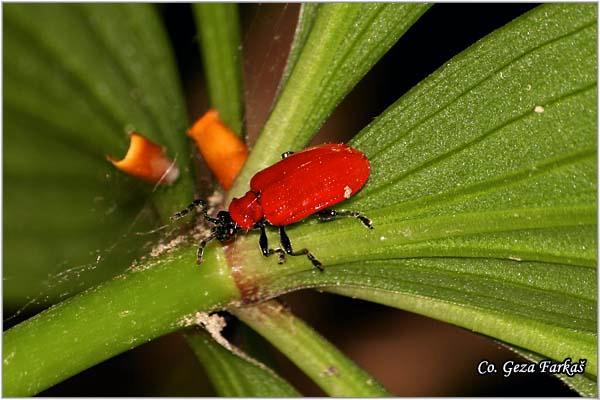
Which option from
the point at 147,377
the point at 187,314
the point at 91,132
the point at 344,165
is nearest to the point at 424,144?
the point at 344,165

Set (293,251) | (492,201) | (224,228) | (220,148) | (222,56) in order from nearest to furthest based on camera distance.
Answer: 1. (492,201)
2. (293,251)
3. (224,228)
4. (220,148)
5. (222,56)

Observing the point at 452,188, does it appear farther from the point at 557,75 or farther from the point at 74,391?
the point at 74,391

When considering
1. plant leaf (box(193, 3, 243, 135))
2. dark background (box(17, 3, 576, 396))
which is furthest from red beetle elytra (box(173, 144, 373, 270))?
dark background (box(17, 3, 576, 396))

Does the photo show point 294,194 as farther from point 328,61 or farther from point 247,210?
point 328,61

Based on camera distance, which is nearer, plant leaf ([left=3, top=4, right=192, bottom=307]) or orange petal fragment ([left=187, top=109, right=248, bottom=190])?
orange petal fragment ([left=187, top=109, right=248, bottom=190])

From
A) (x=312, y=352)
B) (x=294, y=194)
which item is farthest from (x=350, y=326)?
(x=312, y=352)

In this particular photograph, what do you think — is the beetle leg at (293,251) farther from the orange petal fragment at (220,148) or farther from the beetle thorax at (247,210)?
the orange petal fragment at (220,148)

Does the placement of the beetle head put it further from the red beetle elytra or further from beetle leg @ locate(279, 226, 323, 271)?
beetle leg @ locate(279, 226, 323, 271)
